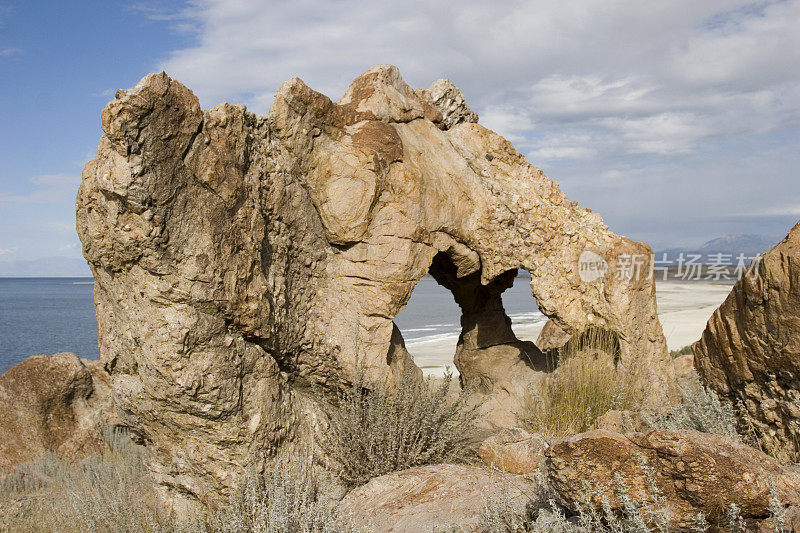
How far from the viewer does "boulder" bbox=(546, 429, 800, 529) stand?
2.98 m

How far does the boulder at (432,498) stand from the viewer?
3766mm

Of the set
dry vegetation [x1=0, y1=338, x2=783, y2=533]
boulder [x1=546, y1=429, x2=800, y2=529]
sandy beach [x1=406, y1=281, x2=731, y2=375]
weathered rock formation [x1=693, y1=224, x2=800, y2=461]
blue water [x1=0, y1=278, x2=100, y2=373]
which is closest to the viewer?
boulder [x1=546, y1=429, x2=800, y2=529]

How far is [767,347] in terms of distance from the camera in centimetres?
489

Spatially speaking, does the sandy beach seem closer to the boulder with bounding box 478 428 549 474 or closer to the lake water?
the lake water

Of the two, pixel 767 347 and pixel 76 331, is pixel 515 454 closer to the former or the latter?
pixel 767 347

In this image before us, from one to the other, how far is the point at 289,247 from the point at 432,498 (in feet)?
6.94

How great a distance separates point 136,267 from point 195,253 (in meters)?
0.40

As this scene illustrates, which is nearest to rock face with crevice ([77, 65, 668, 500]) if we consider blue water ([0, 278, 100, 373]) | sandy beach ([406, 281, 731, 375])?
sandy beach ([406, 281, 731, 375])

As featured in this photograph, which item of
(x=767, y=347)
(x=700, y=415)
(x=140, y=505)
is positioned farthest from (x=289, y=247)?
(x=767, y=347)

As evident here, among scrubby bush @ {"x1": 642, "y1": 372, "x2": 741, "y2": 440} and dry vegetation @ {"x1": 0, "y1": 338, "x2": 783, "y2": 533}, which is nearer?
dry vegetation @ {"x1": 0, "y1": 338, "x2": 783, "y2": 533}

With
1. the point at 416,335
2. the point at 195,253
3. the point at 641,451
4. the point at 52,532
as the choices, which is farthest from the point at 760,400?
the point at 416,335

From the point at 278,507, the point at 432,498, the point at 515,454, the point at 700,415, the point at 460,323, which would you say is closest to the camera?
the point at 278,507

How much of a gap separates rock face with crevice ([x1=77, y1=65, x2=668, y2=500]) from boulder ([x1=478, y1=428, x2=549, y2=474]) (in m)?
0.99

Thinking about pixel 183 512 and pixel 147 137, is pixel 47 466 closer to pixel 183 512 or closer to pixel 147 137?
pixel 183 512
